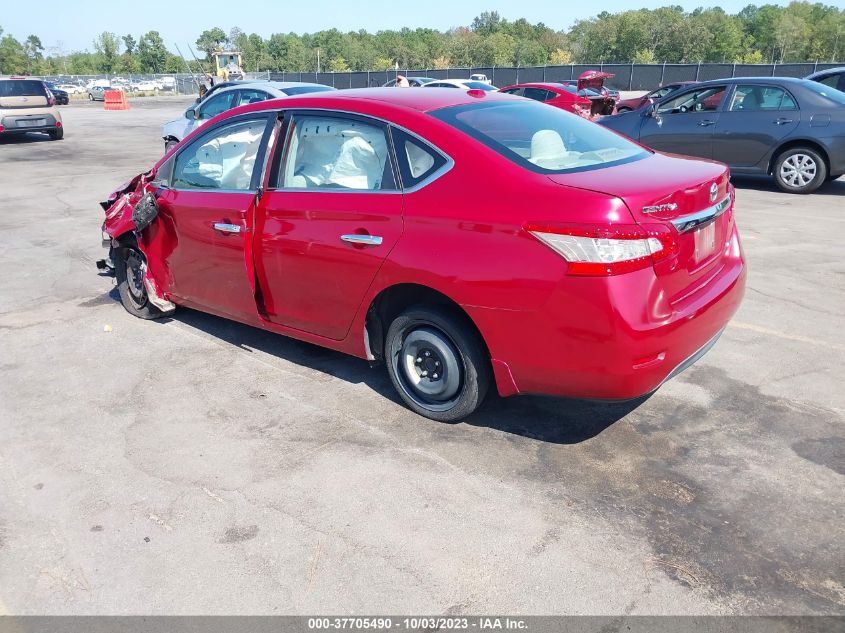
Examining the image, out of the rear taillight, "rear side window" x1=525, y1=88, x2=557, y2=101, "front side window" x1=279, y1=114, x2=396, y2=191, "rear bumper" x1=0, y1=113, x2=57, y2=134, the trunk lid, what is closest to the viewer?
the rear taillight

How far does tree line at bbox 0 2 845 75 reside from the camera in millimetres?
108500

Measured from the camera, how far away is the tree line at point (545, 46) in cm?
10850

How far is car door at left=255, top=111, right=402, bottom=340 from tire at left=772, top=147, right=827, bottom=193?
860 cm

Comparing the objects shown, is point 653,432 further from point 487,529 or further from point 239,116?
point 239,116

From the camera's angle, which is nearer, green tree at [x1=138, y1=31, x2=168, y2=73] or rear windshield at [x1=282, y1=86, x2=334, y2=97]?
rear windshield at [x1=282, y1=86, x2=334, y2=97]

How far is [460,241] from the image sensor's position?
346cm

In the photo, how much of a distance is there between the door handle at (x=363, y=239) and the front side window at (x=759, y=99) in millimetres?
8713

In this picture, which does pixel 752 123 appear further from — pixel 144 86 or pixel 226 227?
pixel 144 86

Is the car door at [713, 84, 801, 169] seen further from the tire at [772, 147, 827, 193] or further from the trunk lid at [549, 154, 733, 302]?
the trunk lid at [549, 154, 733, 302]

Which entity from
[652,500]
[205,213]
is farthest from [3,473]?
[652,500]

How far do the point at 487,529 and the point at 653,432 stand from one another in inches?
50.4

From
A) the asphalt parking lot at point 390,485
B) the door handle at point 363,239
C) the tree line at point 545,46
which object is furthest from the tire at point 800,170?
the tree line at point 545,46

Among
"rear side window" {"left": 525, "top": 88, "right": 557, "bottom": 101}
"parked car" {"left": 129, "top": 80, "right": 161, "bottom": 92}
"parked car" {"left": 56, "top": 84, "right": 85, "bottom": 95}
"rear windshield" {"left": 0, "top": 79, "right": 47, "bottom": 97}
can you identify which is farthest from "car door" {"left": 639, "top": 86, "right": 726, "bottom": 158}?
"parked car" {"left": 129, "top": 80, "right": 161, "bottom": 92}

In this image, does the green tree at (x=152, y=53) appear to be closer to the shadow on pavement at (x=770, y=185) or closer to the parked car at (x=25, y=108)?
the parked car at (x=25, y=108)
